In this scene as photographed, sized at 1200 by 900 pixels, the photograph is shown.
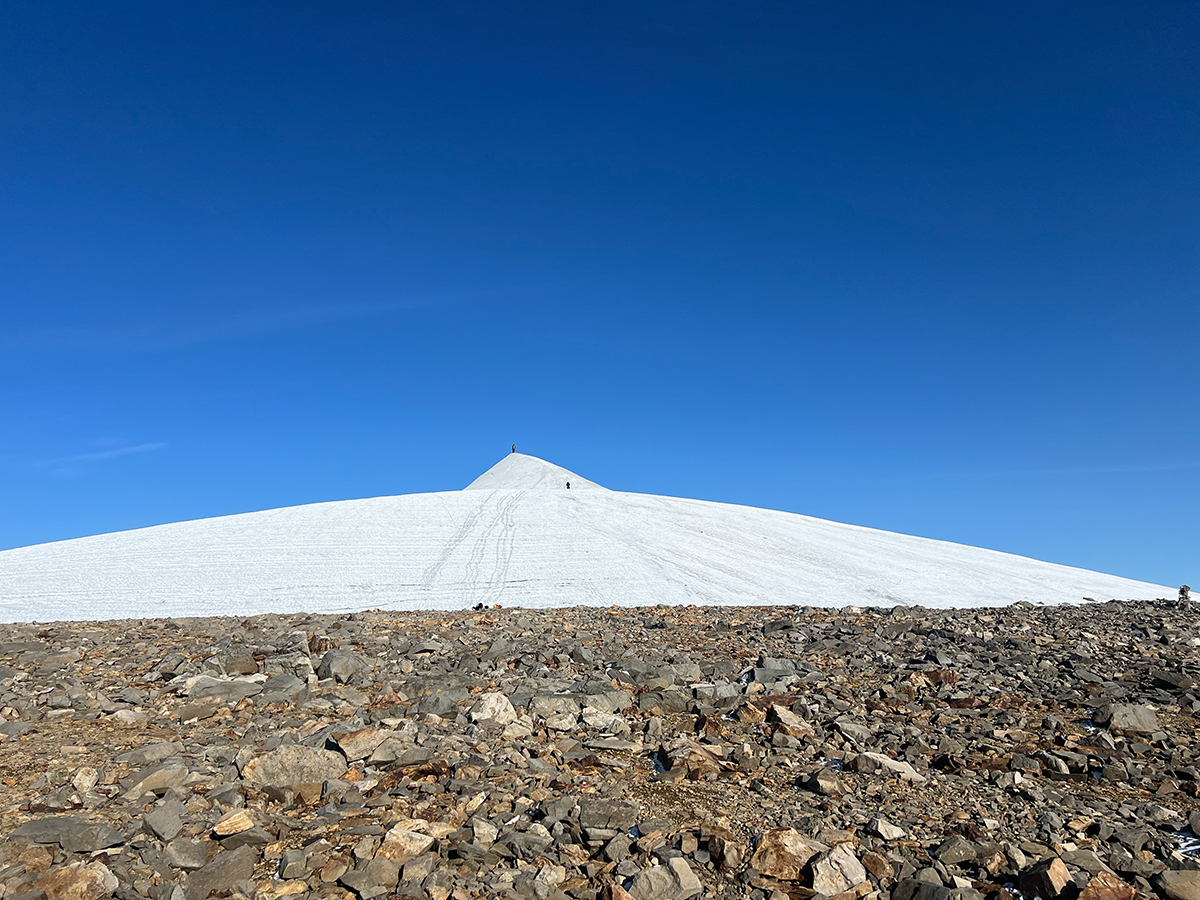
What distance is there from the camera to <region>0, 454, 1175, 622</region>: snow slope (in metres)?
17.3

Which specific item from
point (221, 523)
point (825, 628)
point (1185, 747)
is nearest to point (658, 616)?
point (825, 628)

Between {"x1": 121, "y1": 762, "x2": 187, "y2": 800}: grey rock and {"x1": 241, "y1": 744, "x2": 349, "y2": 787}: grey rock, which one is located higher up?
{"x1": 241, "y1": 744, "x2": 349, "y2": 787}: grey rock

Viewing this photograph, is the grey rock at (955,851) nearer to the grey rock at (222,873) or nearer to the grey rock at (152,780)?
the grey rock at (222,873)

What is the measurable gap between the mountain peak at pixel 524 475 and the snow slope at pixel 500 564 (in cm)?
1476

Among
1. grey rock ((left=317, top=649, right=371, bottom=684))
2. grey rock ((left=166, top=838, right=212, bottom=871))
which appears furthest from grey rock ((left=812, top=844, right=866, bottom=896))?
grey rock ((left=317, top=649, right=371, bottom=684))

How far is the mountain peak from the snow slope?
14761 mm

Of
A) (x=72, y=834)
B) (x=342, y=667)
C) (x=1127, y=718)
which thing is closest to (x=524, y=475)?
(x=342, y=667)

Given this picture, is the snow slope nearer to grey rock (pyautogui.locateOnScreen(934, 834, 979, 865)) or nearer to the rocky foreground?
the rocky foreground

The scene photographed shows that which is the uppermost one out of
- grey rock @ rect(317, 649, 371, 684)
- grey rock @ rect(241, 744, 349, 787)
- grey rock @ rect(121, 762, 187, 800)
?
grey rock @ rect(317, 649, 371, 684)

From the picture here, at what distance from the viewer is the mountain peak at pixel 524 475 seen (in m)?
43.4

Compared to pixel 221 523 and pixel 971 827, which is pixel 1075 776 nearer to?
pixel 971 827

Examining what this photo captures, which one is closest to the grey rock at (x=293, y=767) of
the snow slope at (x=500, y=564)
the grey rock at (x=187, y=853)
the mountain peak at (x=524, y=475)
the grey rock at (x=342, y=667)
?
the grey rock at (x=187, y=853)

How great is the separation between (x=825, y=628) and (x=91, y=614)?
15.2 meters

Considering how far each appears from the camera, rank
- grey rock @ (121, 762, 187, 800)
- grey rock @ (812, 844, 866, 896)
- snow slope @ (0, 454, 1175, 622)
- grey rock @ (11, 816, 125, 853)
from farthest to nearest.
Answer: snow slope @ (0, 454, 1175, 622), grey rock @ (121, 762, 187, 800), grey rock @ (11, 816, 125, 853), grey rock @ (812, 844, 866, 896)
